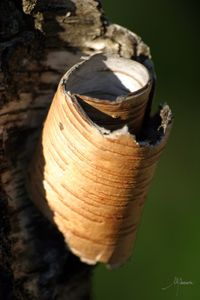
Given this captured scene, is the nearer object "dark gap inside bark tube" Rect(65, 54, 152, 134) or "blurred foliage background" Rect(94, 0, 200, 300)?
"dark gap inside bark tube" Rect(65, 54, 152, 134)

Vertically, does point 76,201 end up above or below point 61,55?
below

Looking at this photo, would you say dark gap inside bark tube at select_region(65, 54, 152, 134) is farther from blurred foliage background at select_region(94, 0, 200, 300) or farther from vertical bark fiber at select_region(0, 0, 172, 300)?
blurred foliage background at select_region(94, 0, 200, 300)

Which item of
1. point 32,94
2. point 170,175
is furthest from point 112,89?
point 170,175

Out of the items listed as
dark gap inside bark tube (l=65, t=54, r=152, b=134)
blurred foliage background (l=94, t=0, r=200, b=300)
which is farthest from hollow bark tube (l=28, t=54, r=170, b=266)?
blurred foliage background (l=94, t=0, r=200, b=300)

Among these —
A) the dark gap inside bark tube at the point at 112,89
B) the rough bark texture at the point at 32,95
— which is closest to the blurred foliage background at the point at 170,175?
the rough bark texture at the point at 32,95

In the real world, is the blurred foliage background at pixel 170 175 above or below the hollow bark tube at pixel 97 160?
below

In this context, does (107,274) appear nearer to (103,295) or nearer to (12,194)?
(103,295)

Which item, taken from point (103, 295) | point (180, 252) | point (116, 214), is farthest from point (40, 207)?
point (180, 252)

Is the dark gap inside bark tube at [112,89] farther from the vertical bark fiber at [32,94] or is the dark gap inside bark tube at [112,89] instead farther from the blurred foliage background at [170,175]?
the blurred foliage background at [170,175]
